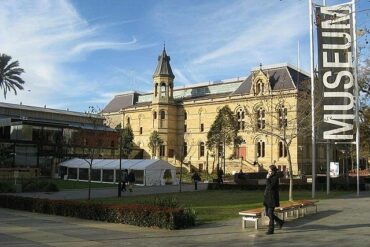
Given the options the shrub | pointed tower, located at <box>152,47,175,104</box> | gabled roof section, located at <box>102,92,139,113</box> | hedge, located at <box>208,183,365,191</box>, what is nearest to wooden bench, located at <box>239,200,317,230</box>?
hedge, located at <box>208,183,365,191</box>

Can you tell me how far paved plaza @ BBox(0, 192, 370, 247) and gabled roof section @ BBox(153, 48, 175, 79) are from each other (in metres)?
71.0

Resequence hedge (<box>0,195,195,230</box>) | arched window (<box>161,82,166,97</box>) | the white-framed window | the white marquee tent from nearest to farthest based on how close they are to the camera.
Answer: hedge (<box>0,195,195,230</box>) < the white marquee tent < the white-framed window < arched window (<box>161,82,166,97</box>)

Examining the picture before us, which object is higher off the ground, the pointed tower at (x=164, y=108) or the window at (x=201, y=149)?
the pointed tower at (x=164, y=108)

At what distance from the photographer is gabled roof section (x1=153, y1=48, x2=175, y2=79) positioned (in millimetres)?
87062

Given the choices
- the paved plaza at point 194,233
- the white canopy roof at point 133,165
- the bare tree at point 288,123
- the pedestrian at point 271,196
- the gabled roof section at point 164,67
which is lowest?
the paved plaza at point 194,233

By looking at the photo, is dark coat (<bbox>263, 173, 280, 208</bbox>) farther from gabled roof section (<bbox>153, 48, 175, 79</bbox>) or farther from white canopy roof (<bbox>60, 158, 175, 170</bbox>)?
gabled roof section (<bbox>153, 48, 175, 79</bbox>)

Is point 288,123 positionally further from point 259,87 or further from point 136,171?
point 259,87

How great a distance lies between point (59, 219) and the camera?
57.2 ft

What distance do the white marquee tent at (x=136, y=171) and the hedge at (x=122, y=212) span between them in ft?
80.8

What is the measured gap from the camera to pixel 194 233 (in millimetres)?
13492

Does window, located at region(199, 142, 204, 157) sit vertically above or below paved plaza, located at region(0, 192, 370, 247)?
above

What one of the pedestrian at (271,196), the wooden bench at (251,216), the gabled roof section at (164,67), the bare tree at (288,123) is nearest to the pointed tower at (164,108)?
the gabled roof section at (164,67)

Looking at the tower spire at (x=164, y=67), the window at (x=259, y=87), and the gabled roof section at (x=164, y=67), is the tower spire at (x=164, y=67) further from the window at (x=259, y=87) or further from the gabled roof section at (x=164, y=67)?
the window at (x=259, y=87)

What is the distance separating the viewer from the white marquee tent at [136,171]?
45.2m
